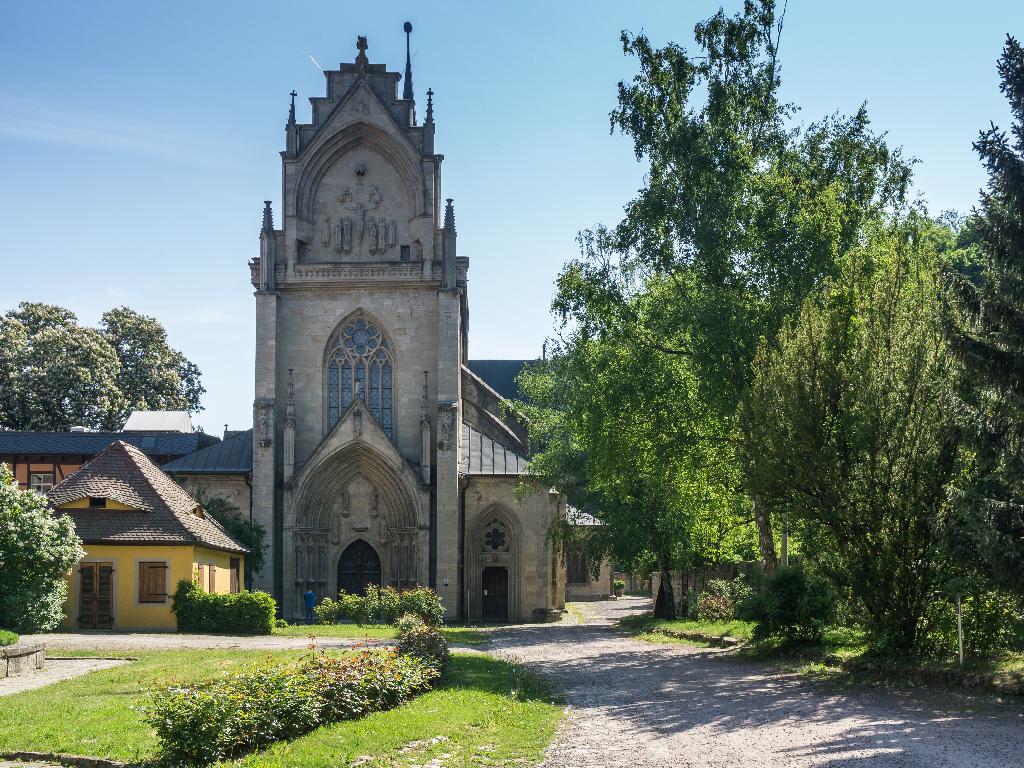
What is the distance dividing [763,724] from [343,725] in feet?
15.7

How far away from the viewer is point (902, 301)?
18.5 metres

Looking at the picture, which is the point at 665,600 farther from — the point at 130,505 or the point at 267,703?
the point at 267,703

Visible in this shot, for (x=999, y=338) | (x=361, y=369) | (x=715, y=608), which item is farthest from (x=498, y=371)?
(x=999, y=338)

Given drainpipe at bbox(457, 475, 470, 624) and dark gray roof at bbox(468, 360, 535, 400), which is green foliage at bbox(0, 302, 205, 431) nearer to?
dark gray roof at bbox(468, 360, 535, 400)

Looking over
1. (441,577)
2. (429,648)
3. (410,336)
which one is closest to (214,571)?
(441,577)

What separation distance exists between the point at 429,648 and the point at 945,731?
8474 mm

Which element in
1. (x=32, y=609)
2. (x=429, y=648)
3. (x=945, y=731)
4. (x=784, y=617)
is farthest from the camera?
(x=32, y=609)

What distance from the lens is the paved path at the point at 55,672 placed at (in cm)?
1636

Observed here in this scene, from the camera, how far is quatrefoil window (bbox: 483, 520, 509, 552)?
4206 centimetres

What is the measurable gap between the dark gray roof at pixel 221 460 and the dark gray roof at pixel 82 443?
4.76 meters

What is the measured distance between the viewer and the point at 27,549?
65.2ft

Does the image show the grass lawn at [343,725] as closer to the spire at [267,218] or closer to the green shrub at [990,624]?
the green shrub at [990,624]

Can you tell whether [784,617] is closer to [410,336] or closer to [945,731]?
[945,731]

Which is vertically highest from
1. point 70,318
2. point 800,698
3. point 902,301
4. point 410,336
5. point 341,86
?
point 341,86
